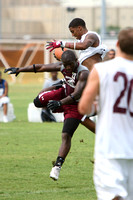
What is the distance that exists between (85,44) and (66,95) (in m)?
0.84

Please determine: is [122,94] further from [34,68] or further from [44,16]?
[44,16]

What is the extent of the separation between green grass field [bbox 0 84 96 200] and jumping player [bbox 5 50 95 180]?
38 centimetres

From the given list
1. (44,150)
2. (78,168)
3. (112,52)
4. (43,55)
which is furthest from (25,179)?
(43,55)

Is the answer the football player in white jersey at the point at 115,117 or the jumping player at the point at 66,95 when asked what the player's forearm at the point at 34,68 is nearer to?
the jumping player at the point at 66,95

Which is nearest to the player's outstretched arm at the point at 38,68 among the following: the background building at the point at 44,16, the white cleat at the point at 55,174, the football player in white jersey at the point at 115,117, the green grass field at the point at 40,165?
the white cleat at the point at 55,174

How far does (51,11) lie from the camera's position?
190 ft

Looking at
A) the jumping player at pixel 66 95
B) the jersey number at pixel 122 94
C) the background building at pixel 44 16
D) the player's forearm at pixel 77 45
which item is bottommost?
the background building at pixel 44 16

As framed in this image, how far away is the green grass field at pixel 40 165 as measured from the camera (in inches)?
275

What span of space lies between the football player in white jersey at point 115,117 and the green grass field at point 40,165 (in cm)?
236

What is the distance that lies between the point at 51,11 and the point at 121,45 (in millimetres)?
54261

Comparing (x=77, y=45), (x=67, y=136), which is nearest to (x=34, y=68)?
(x=77, y=45)

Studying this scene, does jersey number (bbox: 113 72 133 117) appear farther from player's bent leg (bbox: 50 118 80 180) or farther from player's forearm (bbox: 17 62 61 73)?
player's forearm (bbox: 17 62 61 73)

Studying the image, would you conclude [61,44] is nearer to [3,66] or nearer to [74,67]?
[74,67]

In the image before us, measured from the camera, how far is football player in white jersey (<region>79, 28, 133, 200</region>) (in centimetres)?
434
